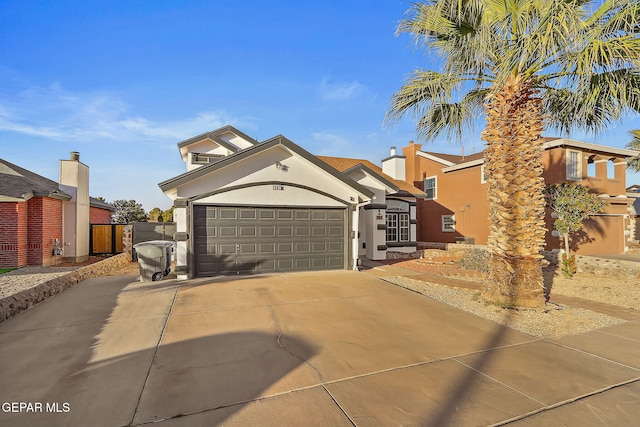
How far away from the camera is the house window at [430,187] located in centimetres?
2283

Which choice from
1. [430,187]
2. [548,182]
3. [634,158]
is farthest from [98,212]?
[634,158]

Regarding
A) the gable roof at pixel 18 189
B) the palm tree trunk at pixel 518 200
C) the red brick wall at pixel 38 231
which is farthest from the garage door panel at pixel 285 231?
the red brick wall at pixel 38 231

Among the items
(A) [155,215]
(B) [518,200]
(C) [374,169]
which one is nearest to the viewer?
(B) [518,200]

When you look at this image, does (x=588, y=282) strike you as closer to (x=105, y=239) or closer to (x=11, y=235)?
(x=11, y=235)

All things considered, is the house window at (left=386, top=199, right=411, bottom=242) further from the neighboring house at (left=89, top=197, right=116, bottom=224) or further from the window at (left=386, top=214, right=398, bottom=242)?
the neighboring house at (left=89, top=197, right=116, bottom=224)

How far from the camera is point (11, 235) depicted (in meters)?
11.6

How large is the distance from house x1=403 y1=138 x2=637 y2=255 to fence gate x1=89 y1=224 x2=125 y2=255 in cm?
2053

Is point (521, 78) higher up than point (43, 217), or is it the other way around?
point (521, 78)

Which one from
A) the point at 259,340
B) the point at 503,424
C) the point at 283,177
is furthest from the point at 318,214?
the point at 503,424

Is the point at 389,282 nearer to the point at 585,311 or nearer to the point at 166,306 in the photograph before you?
the point at 585,311

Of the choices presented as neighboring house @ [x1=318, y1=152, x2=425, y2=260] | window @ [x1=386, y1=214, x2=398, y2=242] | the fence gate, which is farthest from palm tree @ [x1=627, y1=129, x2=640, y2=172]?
the fence gate

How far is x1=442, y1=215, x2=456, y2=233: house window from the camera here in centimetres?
2102

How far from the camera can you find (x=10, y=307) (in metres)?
6.21

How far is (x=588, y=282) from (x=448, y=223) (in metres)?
11.5
